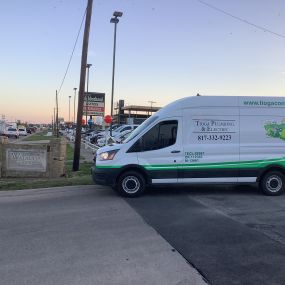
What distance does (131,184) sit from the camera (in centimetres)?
1050

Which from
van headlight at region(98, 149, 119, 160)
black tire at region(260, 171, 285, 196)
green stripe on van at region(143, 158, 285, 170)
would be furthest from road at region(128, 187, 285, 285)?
van headlight at region(98, 149, 119, 160)

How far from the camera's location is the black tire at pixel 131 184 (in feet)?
34.3

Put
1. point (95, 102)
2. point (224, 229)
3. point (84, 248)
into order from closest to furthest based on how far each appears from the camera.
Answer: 1. point (84, 248)
2. point (224, 229)
3. point (95, 102)

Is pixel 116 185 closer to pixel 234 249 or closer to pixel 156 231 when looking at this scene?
pixel 156 231

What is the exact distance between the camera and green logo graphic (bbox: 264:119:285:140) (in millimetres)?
10891

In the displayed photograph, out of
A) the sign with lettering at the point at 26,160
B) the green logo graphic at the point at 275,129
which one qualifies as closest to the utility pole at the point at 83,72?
the sign with lettering at the point at 26,160

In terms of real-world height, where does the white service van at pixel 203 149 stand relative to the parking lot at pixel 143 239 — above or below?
above

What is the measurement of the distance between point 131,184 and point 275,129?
151 inches

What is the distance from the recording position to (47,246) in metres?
6.24

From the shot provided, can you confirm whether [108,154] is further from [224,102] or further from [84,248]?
[84,248]

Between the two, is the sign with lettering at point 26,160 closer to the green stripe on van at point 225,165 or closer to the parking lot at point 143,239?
the parking lot at point 143,239

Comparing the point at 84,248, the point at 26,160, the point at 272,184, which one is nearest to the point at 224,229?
the point at 84,248

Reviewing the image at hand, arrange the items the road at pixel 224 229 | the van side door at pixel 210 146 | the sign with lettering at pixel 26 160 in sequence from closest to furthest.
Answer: the road at pixel 224 229 < the van side door at pixel 210 146 < the sign with lettering at pixel 26 160

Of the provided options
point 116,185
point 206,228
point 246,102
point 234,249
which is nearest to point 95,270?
point 234,249
